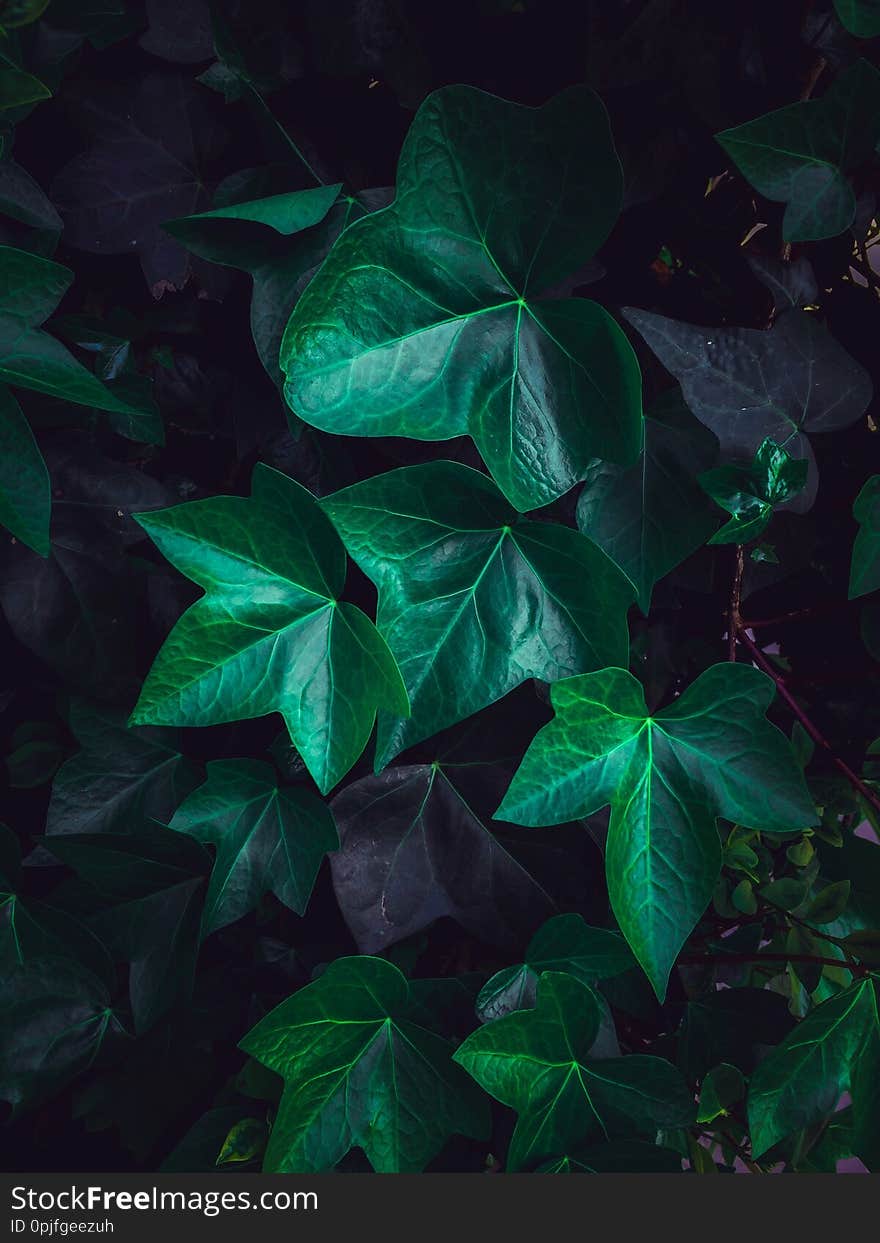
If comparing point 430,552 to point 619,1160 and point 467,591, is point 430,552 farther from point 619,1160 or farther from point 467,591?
point 619,1160

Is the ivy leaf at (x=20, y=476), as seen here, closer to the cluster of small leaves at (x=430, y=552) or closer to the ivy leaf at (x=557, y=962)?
the cluster of small leaves at (x=430, y=552)

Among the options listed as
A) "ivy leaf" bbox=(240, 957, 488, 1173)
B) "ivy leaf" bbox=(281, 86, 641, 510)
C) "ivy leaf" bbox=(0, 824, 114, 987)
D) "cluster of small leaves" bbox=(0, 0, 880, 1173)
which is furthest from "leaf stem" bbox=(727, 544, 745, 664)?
"ivy leaf" bbox=(0, 824, 114, 987)

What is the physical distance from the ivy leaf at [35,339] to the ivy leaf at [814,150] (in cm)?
29

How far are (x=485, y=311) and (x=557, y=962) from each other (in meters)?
0.31

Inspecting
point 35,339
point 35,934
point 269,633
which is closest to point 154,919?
point 35,934

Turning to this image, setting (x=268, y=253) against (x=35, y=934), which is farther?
(x=35, y=934)

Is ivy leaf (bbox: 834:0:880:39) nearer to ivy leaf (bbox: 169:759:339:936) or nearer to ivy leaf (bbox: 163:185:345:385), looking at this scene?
ivy leaf (bbox: 163:185:345:385)

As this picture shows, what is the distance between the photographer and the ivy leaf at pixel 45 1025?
1.76 ft

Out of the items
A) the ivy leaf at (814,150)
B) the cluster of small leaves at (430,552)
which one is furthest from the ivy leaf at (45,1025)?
the ivy leaf at (814,150)

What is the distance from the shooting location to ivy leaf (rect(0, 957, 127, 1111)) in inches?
21.1

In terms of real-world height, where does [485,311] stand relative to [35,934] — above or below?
above

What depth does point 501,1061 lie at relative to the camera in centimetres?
45

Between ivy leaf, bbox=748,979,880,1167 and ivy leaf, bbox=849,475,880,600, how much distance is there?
0.62 feet

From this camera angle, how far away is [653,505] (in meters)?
Result: 0.46
